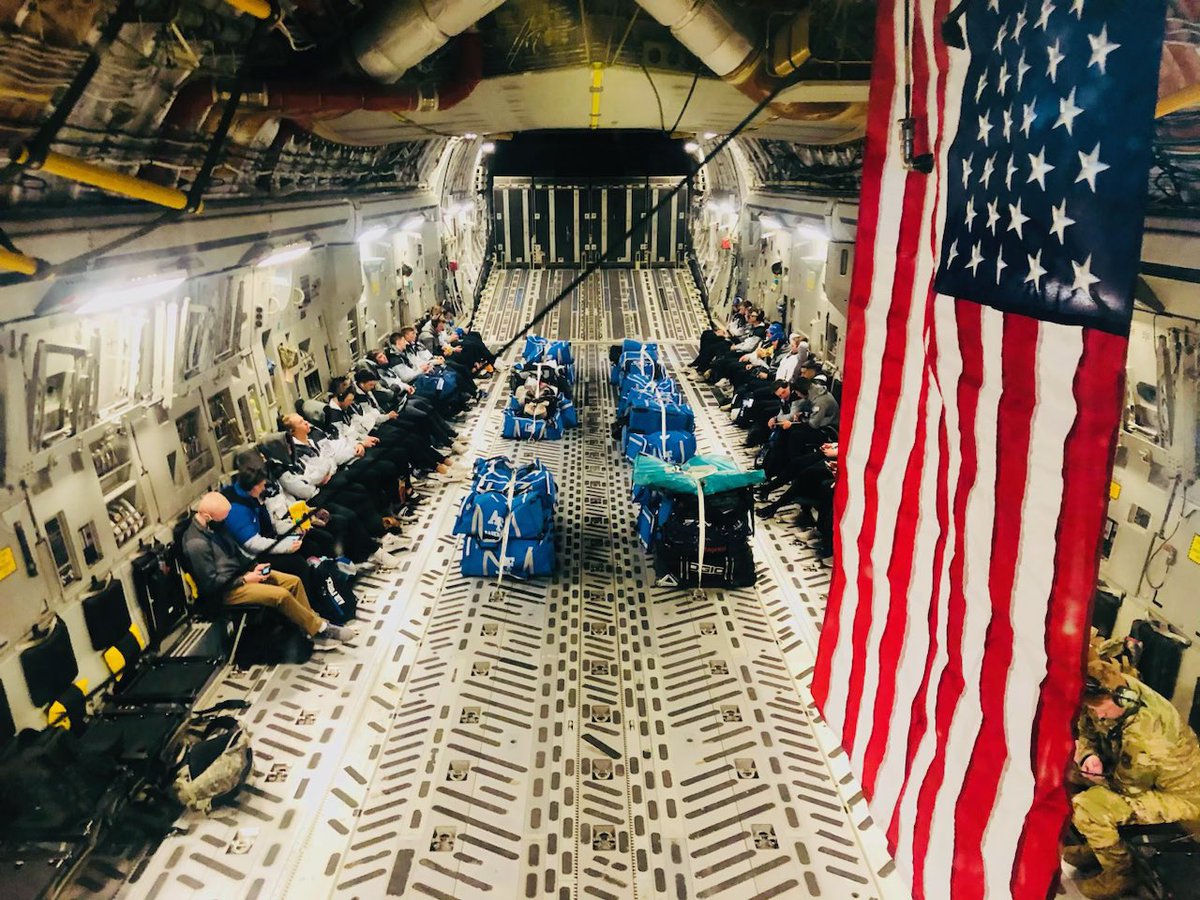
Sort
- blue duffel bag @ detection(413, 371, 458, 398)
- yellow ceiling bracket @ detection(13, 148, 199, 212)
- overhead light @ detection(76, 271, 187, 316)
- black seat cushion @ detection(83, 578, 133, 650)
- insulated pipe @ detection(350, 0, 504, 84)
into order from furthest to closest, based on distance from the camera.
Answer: blue duffel bag @ detection(413, 371, 458, 398), black seat cushion @ detection(83, 578, 133, 650), overhead light @ detection(76, 271, 187, 316), insulated pipe @ detection(350, 0, 504, 84), yellow ceiling bracket @ detection(13, 148, 199, 212)

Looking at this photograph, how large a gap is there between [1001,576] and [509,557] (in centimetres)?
545

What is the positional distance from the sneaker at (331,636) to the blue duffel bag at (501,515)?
4.68 ft

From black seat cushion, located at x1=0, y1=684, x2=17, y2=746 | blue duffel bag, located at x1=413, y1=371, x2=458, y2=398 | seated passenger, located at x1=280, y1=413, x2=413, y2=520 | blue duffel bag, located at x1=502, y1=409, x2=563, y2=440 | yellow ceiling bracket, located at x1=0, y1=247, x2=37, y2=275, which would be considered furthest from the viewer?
blue duffel bag, located at x1=413, y1=371, x2=458, y2=398

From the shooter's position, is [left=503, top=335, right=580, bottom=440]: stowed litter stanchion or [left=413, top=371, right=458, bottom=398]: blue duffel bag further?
[left=413, top=371, right=458, bottom=398]: blue duffel bag

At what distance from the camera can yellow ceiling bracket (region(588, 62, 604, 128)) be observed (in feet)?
18.7

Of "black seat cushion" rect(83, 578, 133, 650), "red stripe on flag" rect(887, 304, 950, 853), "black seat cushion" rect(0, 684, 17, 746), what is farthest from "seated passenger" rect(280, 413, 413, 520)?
"red stripe on flag" rect(887, 304, 950, 853)

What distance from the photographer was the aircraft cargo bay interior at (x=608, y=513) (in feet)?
6.89

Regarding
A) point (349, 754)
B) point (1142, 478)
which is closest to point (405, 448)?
point (349, 754)

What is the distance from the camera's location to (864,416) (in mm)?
3020

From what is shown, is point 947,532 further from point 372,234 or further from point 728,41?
point 372,234

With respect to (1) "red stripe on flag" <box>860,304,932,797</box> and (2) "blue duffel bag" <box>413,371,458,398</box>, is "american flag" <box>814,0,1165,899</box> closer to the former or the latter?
(1) "red stripe on flag" <box>860,304,932,797</box>

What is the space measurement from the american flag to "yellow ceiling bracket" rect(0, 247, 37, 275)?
14.1 ft

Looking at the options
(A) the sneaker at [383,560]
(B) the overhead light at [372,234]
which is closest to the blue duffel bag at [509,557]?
(A) the sneaker at [383,560]

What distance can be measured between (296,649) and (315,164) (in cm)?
566
